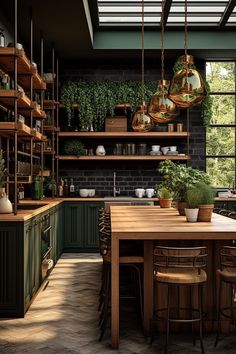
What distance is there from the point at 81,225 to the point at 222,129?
3119 mm

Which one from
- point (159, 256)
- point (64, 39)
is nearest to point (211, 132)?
point (64, 39)

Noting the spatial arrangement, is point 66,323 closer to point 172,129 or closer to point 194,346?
point 194,346

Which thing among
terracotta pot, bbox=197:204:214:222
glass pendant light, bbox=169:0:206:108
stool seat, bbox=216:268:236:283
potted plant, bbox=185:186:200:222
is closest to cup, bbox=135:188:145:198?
potted plant, bbox=185:186:200:222

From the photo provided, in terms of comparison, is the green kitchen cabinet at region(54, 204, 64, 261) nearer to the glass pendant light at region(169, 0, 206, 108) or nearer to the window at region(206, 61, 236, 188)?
the window at region(206, 61, 236, 188)

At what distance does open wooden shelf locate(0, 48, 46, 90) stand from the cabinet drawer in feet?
7.16

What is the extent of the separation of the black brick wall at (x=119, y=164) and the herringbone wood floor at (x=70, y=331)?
12.5ft

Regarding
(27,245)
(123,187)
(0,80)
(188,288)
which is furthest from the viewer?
(123,187)

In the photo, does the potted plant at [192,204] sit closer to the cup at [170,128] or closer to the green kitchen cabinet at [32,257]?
the green kitchen cabinet at [32,257]

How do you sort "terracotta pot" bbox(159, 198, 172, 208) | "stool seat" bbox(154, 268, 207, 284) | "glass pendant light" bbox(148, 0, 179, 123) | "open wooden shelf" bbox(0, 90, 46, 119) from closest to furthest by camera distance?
"stool seat" bbox(154, 268, 207, 284)
"open wooden shelf" bbox(0, 90, 46, 119)
"glass pendant light" bbox(148, 0, 179, 123)
"terracotta pot" bbox(159, 198, 172, 208)

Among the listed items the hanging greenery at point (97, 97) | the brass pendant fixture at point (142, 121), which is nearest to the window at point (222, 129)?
the hanging greenery at point (97, 97)

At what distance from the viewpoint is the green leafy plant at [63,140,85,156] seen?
948 centimetres

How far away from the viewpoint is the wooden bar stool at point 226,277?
13.0 feet

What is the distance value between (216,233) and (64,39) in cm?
523

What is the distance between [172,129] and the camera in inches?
377
